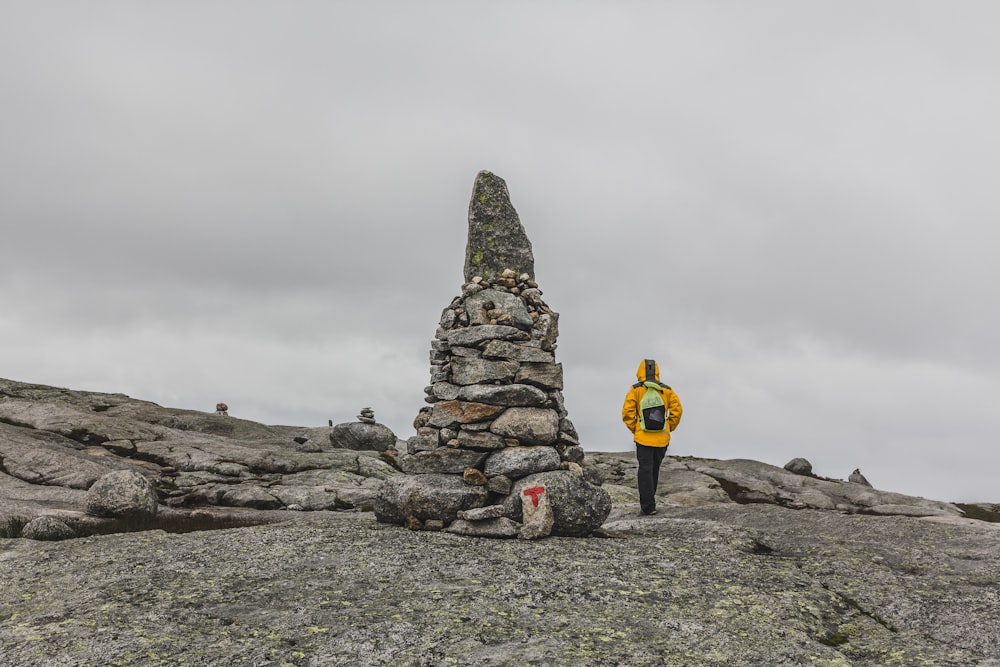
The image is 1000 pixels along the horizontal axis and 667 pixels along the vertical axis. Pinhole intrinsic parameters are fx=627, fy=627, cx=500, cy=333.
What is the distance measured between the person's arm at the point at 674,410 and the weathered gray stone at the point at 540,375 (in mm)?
4387

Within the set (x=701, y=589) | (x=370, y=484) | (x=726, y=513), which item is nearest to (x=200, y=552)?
(x=701, y=589)

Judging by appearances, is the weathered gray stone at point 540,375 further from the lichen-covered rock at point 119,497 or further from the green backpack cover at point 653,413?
the lichen-covered rock at point 119,497

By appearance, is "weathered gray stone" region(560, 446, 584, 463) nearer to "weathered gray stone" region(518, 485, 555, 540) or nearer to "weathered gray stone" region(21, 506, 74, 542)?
"weathered gray stone" region(518, 485, 555, 540)

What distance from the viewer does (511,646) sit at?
8.34 m

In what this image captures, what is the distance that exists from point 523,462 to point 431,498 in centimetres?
252

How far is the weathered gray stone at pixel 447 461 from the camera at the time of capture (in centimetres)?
1684

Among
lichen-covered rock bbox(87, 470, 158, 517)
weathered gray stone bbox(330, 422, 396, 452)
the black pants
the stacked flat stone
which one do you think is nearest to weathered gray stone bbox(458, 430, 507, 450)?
the stacked flat stone

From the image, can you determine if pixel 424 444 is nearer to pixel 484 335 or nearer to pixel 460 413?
pixel 460 413

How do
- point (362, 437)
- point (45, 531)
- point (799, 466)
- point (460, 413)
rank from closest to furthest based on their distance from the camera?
point (460, 413)
point (45, 531)
point (362, 437)
point (799, 466)

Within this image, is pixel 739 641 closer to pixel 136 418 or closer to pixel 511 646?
pixel 511 646

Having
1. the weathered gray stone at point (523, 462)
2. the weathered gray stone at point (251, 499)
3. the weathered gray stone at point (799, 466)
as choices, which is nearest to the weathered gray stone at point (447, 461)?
the weathered gray stone at point (523, 462)

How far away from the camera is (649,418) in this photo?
19344mm

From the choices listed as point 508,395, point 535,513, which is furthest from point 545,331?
point 535,513

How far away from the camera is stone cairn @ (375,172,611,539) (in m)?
15.6
